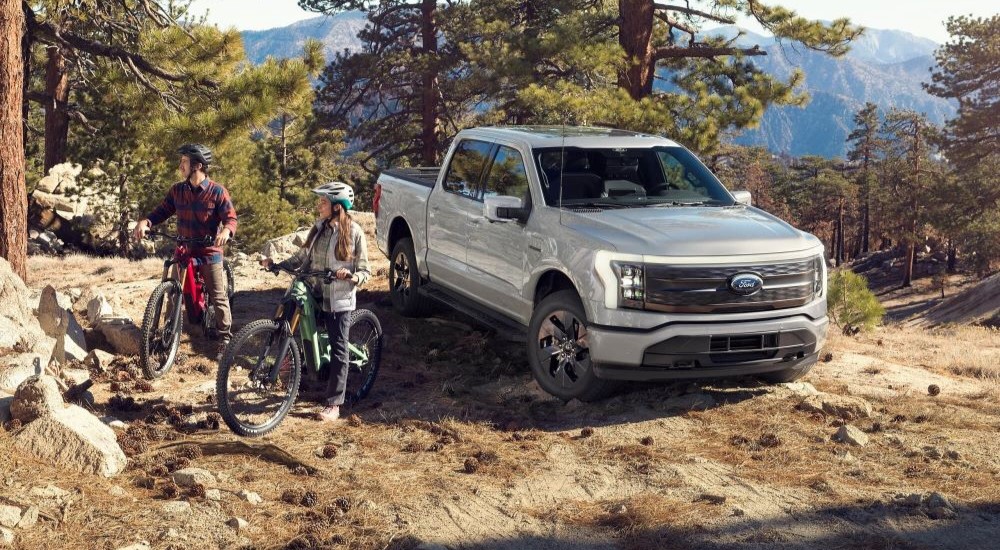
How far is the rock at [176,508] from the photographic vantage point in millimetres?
5070

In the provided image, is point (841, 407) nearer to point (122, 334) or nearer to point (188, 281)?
point (188, 281)

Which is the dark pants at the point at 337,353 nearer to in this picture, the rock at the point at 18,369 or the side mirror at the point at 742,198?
the rock at the point at 18,369

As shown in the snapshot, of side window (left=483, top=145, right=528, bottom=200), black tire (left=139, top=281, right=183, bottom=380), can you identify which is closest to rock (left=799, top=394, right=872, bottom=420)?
side window (left=483, top=145, right=528, bottom=200)

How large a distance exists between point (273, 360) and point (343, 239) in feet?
3.36

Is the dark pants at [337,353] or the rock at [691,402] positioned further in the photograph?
the rock at [691,402]

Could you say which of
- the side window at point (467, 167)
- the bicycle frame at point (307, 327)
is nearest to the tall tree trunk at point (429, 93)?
the side window at point (467, 167)

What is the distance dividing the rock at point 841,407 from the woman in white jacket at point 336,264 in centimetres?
365

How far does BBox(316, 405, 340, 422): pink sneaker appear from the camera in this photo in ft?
23.7

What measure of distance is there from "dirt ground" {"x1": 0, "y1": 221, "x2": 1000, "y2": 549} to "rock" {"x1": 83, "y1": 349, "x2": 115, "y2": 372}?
0.16 m

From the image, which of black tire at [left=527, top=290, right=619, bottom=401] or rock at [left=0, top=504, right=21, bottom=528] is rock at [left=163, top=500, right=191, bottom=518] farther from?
black tire at [left=527, top=290, right=619, bottom=401]

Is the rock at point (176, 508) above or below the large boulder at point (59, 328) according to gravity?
below

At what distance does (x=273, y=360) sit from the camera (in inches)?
266

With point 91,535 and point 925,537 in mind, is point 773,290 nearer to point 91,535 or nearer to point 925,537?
point 925,537

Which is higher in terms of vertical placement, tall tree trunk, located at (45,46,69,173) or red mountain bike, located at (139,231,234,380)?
tall tree trunk, located at (45,46,69,173)
